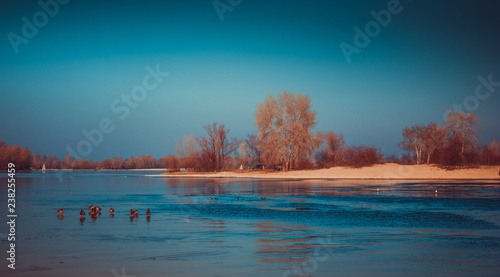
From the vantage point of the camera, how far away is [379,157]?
5328cm

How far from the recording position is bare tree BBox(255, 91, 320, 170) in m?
59.0

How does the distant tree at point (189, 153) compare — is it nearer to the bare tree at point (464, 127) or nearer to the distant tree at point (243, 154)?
the distant tree at point (243, 154)

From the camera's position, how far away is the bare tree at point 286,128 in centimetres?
5903

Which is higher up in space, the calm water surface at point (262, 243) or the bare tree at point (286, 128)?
the bare tree at point (286, 128)

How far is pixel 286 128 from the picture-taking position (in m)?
59.6

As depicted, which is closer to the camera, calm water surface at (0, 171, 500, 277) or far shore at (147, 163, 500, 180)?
calm water surface at (0, 171, 500, 277)

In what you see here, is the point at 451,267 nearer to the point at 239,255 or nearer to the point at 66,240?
the point at 239,255

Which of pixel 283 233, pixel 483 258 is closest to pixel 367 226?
pixel 283 233

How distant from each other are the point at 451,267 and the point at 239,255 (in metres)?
3.90

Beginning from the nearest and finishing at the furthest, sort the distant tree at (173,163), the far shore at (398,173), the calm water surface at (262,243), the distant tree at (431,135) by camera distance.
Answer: the calm water surface at (262,243), the far shore at (398,173), the distant tree at (431,135), the distant tree at (173,163)

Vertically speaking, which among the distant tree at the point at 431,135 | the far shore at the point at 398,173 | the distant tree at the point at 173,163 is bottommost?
the far shore at the point at 398,173

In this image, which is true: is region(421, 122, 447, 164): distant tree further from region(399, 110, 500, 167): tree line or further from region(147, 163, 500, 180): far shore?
region(147, 163, 500, 180): far shore

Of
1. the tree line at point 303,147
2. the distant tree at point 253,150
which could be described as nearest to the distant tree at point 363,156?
the tree line at point 303,147

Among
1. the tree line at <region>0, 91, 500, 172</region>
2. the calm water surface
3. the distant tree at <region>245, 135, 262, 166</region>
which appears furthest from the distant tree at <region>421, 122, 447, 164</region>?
the calm water surface
